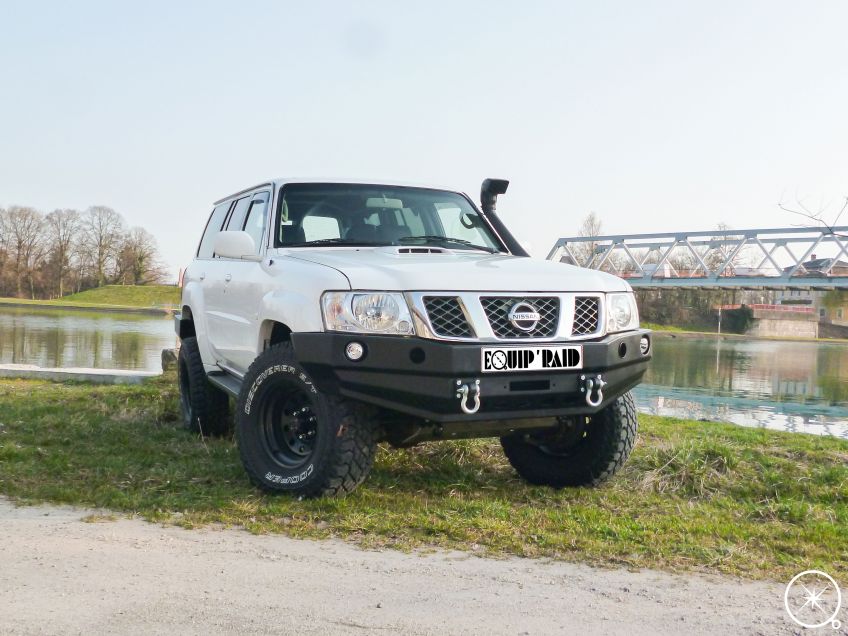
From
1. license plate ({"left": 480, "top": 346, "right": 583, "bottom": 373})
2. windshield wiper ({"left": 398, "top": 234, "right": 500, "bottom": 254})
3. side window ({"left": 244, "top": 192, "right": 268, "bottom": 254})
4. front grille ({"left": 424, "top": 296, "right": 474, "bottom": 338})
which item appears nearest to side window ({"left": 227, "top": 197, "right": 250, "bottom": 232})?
side window ({"left": 244, "top": 192, "right": 268, "bottom": 254})

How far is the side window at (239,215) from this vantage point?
6656 mm

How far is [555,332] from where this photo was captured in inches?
181

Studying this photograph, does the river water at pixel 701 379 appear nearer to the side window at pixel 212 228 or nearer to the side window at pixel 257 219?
the side window at pixel 212 228

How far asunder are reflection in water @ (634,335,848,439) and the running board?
8.50 m

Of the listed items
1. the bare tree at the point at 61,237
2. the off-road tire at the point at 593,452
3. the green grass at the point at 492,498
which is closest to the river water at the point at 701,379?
the green grass at the point at 492,498

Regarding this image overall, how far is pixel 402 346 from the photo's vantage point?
4.33 meters

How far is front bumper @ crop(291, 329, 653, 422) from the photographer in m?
4.29

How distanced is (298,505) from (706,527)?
2.23 metres

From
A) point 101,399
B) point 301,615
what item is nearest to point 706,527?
point 301,615

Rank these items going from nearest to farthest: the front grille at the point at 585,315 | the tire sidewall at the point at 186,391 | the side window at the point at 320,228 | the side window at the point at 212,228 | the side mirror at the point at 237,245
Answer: the front grille at the point at 585,315 < the side mirror at the point at 237,245 < the side window at the point at 320,228 < the tire sidewall at the point at 186,391 < the side window at the point at 212,228

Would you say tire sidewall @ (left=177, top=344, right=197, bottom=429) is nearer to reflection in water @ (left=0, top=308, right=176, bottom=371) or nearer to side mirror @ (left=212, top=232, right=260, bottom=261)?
side mirror @ (left=212, top=232, right=260, bottom=261)

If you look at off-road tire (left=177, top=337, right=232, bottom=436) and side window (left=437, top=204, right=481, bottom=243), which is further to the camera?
off-road tire (left=177, top=337, right=232, bottom=436)

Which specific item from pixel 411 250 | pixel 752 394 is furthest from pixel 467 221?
pixel 752 394

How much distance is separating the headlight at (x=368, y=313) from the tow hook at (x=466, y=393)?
1.26 feet
